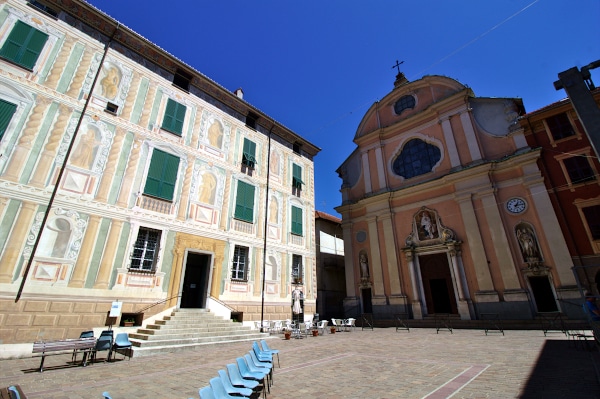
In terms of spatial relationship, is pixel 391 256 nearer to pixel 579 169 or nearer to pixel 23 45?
pixel 579 169

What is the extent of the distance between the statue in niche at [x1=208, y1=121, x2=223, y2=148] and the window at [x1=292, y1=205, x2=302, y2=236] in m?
5.64

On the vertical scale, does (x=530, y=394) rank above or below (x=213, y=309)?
below

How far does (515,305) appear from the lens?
14.0 meters

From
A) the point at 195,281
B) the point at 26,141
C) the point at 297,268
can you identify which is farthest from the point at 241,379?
the point at 297,268

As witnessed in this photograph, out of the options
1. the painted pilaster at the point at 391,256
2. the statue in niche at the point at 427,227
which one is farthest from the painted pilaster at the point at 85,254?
the statue in niche at the point at 427,227

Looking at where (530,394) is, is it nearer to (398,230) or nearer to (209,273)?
(209,273)

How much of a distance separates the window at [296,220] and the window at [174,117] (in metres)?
7.47

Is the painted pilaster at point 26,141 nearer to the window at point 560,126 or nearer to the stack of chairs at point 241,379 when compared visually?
the stack of chairs at point 241,379

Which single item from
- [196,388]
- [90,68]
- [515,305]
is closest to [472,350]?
[196,388]

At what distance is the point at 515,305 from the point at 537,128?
9978mm

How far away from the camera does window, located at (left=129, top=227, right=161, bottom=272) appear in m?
9.81

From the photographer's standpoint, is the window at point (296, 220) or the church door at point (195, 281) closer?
the church door at point (195, 281)

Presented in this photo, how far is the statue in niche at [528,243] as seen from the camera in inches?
562

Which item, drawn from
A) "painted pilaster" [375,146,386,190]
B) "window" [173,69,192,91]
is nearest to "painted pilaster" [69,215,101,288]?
"window" [173,69,192,91]
